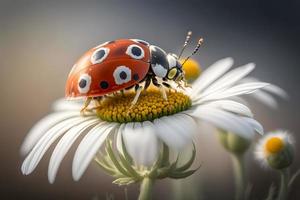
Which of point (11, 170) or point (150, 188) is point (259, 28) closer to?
point (11, 170)

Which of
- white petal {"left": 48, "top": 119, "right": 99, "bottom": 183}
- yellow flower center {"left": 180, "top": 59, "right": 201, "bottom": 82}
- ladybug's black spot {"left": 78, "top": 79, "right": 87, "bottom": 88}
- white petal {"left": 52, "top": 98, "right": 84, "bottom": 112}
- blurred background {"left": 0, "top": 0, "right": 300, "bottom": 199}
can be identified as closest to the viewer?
white petal {"left": 48, "top": 119, "right": 99, "bottom": 183}

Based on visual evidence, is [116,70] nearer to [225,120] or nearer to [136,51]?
[136,51]

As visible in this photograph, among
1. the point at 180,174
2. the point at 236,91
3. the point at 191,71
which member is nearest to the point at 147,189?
the point at 180,174

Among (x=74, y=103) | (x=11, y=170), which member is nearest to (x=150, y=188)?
(x=74, y=103)

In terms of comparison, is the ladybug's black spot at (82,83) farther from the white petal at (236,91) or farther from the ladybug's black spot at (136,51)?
the white petal at (236,91)

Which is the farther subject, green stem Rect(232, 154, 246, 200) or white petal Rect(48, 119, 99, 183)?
green stem Rect(232, 154, 246, 200)

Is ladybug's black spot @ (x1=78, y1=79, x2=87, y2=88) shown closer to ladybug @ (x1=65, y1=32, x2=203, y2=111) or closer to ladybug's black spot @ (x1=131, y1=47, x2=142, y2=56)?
ladybug @ (x1=65, y1=32, x2=203, y2=111)

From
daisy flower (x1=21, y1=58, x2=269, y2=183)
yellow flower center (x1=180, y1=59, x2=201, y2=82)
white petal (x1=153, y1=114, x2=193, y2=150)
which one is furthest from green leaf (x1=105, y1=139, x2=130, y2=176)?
yellow flower center (x1=180, y1=59, x2=201, y2=82)
